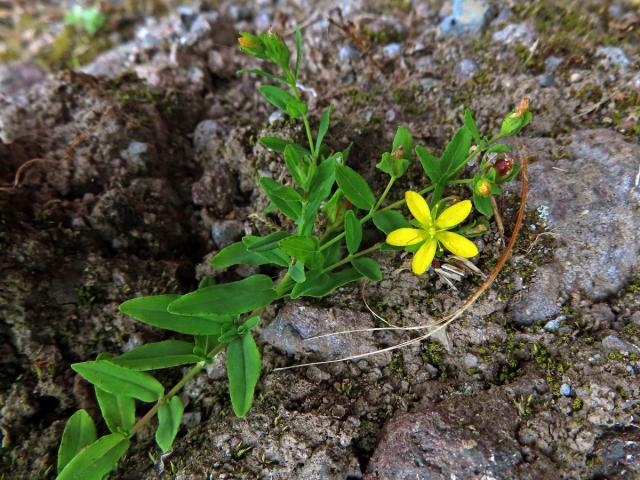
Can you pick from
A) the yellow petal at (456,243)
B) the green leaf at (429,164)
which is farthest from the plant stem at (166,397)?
the green leaf at (429,164)

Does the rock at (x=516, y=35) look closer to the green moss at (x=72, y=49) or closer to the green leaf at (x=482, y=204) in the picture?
the green leaf at (x=482, y=204)

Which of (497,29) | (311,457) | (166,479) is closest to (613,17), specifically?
(497,29)

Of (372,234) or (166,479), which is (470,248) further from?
(166,479)

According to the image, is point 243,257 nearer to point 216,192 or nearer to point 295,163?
point 295,163

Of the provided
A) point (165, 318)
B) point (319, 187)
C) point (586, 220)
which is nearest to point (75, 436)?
point (165, 318)

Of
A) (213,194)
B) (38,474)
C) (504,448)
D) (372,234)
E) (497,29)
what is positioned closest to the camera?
(504,448)
